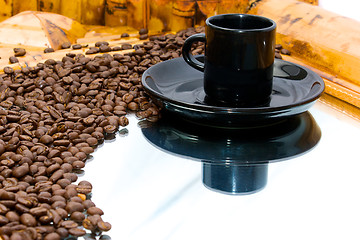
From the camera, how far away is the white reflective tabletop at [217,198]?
818 millimetres

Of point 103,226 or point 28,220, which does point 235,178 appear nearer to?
point 103,226

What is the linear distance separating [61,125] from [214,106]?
33 centimetres

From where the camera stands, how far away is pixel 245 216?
85 cm

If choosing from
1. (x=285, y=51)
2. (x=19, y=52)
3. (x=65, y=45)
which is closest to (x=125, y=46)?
(x=65, y=45)

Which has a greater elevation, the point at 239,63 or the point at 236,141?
the point at 239,63

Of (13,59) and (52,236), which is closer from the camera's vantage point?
(52,236)

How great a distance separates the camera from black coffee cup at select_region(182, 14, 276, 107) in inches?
38.7

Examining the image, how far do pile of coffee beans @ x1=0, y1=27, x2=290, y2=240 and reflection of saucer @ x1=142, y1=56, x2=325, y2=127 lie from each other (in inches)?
3.1

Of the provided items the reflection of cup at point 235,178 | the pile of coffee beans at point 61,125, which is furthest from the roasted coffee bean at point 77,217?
the reflection of cup at point 235,178

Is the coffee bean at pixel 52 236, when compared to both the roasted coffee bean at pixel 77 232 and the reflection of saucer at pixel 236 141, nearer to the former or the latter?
the roasted coffee bean at pixel 77 232

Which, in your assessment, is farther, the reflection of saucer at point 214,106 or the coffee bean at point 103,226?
the reflection of saucer at point 214,106

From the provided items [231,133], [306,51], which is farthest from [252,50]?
[306,51]

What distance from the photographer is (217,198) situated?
0.89 metres

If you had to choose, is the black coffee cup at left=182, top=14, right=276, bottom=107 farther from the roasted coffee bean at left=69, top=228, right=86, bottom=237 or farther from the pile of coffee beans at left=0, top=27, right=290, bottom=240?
the roasted coffee bean at left=69, top=228, right=86, bottom=237
